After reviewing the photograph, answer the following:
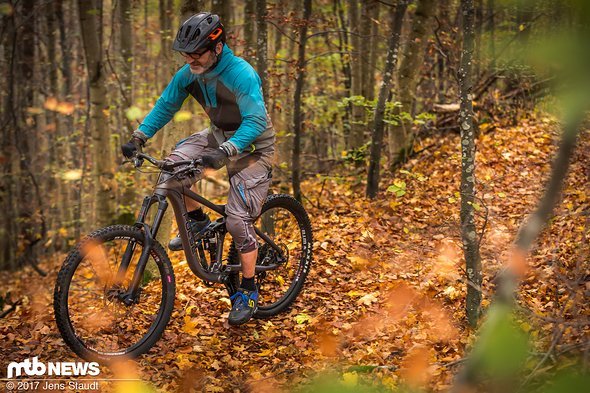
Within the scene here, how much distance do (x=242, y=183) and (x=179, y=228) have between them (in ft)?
2.46

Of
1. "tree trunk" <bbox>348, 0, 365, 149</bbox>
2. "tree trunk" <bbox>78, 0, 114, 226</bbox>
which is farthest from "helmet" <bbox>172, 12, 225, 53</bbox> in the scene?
"tree trunk" <bbox>78, 0, 114, 226</bbox>

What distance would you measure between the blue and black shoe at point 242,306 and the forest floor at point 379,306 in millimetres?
238

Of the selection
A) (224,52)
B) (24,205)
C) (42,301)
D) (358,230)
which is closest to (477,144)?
(358,230)

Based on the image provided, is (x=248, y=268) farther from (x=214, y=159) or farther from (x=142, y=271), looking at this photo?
(x=214, y=159)

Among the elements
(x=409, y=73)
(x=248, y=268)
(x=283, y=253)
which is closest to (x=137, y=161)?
(x=248, y=268)

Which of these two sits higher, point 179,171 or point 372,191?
point 179,171

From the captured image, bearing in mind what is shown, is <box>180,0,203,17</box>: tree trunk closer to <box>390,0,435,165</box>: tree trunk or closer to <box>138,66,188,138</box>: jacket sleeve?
<box>138,66,188,138</box>: jacket sleeve

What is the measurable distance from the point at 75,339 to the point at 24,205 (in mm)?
13398

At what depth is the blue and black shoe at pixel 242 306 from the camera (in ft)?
17.9

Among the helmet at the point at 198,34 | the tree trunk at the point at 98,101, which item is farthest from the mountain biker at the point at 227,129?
the tree trunk at the point at 98,101

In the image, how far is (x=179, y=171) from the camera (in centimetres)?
484

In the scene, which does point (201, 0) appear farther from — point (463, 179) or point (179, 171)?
point (463, 179)

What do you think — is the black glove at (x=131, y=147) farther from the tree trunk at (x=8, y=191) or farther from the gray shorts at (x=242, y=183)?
the tree trunk at (x=8, y=191)

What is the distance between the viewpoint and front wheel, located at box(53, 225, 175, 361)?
175 inches
